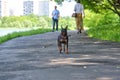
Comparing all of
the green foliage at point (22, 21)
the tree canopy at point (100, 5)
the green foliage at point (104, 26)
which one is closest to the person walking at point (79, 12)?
the green foliage at point (104, 26)

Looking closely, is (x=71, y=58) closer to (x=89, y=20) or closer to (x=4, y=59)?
(x=4, y=59)

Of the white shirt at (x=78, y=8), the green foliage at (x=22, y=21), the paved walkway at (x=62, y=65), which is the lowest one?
the green foliage at (x=22, y=21)

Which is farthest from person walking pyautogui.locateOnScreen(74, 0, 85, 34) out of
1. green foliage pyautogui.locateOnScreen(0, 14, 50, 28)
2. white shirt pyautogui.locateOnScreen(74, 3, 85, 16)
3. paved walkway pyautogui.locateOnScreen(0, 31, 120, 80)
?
green foliage pyautogui.locateOnScreen(0, 14, 50, 28)

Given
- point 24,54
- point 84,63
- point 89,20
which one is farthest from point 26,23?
point 84,63

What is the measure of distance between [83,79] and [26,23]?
37686 millimetres

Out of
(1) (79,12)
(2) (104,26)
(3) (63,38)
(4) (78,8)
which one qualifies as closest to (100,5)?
(2) (104,26)

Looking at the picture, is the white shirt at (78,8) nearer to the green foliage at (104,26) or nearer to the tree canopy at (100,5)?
the green foliage at (104,26)

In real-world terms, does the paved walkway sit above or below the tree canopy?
below

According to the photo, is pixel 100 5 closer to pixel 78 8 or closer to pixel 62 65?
pixel 78 8

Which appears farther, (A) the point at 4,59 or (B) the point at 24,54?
(B) the point at 24,54

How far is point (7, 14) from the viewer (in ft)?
160

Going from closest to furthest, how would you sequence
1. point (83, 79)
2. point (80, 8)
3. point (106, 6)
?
point (83, 79)
point (80, 8)
point (106, 6)

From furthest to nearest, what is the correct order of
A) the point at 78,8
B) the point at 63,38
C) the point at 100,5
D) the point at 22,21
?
the point at 22,21
the point at 100,5
the point at 78,8
the point at 63,38

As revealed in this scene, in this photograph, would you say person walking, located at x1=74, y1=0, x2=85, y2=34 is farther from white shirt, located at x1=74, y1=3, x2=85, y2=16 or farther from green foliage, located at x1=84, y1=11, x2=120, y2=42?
green foliage, located at x1=84, y1=11, x2=120, y2=42
